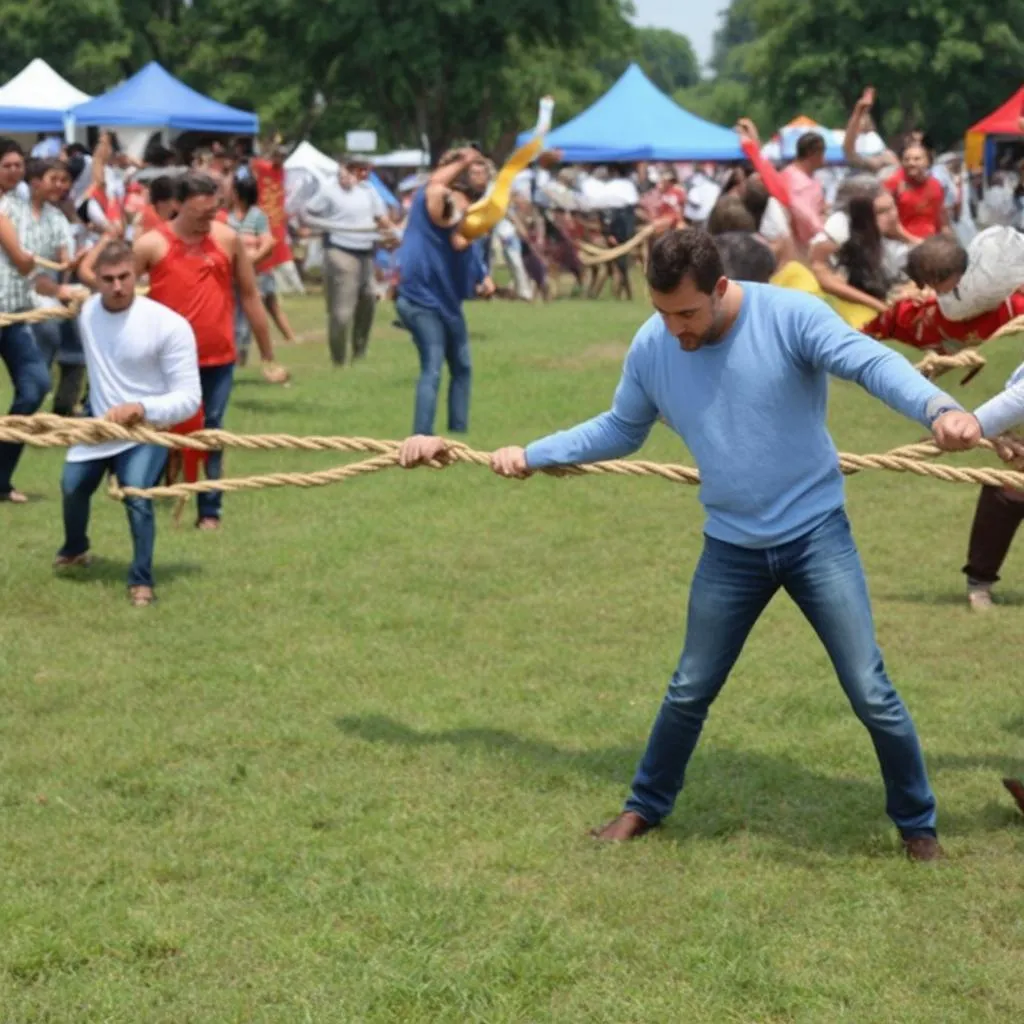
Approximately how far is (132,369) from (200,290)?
1641 millimetres

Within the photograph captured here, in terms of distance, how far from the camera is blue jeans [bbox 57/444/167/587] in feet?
29.3

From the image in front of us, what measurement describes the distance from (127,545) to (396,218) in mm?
21232

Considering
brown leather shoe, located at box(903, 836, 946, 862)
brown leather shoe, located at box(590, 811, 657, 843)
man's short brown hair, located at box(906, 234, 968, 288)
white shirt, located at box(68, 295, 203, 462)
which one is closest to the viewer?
brown leather shoe, located at box(903, 836, 946, 862)

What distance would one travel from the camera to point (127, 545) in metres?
10.4

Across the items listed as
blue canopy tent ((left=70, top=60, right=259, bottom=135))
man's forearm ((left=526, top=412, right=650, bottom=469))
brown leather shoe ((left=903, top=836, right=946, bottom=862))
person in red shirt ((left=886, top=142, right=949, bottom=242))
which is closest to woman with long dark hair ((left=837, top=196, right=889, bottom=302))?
person in red shirt ((left=886, top=142, right=949, bottom=242))

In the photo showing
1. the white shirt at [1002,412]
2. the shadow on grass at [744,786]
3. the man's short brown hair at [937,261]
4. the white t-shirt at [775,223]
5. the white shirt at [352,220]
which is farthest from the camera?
the white shirt at [352,220]

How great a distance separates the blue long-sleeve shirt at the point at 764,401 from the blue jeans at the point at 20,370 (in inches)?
276

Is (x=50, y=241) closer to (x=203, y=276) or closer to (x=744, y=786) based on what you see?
(x=203, y=276)

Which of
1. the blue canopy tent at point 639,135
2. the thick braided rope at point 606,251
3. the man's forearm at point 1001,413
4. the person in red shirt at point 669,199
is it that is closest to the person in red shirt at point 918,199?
the thick braided rope at point 606,251

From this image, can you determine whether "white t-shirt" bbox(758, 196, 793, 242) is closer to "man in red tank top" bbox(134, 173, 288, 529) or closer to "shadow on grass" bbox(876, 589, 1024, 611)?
"man in red tank top" bbox(134, 173, 288, 529)

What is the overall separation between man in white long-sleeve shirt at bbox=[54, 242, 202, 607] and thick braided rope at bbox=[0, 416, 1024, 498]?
66.0 inches

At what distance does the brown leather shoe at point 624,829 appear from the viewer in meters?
5.84

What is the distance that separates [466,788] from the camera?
636 cm

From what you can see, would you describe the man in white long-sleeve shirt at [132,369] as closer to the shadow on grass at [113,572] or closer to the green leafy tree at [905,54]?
the shadow on grass at [113,572]
